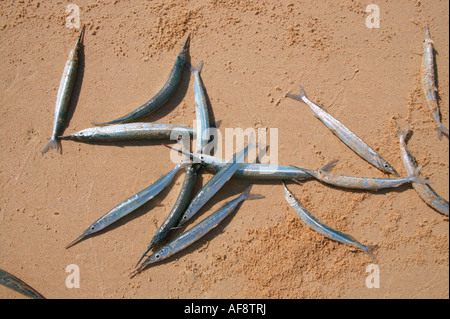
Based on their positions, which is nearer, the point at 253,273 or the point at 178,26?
the point at 253,273

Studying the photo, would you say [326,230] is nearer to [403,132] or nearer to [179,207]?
[403,132]

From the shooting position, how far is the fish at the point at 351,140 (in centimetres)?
430

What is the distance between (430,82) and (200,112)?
3.57m

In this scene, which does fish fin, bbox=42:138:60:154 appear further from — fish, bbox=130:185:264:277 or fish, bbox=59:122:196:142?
fish, bbox=130:185:264:277

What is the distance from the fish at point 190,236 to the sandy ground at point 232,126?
16 cm

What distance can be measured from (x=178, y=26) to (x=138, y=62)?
0.89 metres

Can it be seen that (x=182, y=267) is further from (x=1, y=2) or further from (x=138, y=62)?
(x=1, y=2)

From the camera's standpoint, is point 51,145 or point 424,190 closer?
point 424,190

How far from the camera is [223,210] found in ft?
13.6

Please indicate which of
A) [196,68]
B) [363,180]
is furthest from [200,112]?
[363,180]

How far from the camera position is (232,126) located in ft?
15.0

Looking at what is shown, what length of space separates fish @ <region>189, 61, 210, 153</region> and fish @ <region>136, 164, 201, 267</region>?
0.35 m

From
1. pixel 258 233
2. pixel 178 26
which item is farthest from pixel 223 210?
pixel 178 26

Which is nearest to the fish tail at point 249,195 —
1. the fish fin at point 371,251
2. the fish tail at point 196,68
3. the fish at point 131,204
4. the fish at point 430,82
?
the fish at point 131,204
